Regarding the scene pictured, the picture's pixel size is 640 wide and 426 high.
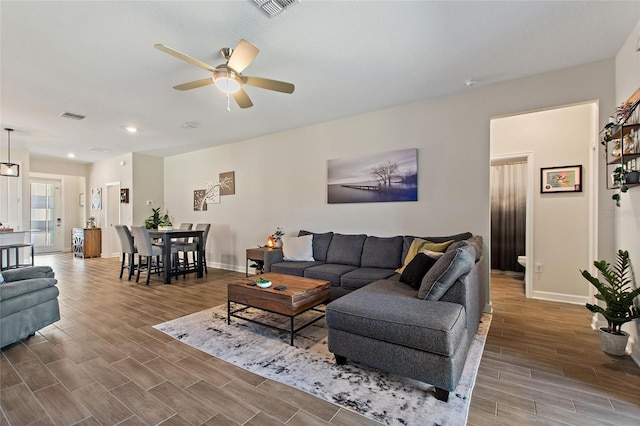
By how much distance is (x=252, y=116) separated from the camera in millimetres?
4539

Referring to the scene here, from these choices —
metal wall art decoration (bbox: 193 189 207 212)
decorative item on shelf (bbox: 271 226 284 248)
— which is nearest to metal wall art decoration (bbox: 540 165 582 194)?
decorative item on shelf (bbox: 271 226 284 248)

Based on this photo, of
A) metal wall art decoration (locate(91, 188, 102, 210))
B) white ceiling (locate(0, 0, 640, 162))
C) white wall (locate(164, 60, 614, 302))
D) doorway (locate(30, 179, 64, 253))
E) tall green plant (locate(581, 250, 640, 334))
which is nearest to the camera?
white ceiling (locate(0, 0, 640, 162))

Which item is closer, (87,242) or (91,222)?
(87,242)

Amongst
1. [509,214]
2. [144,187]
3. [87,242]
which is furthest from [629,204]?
[87,242]

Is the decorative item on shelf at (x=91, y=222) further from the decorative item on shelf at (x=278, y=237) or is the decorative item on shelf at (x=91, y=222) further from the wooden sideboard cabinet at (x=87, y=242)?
the decorative item on shelf at (x=278, y=237)

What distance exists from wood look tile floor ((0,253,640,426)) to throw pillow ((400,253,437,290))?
0.79 meters

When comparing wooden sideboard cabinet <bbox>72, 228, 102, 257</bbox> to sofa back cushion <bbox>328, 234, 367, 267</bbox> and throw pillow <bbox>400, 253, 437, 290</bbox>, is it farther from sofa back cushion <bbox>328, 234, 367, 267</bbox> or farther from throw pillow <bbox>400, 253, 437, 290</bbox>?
throw pillow <bbox>400, 253, 437, 290</bbox>

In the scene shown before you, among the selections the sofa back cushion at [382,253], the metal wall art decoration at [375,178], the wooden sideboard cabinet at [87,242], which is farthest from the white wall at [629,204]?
the wooden sideboard cabinet at [87,242]

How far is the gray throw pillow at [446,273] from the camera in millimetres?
2117

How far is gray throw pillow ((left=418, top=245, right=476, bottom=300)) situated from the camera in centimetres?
212

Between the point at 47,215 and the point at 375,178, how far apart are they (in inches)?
430

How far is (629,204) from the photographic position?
2.51 metres

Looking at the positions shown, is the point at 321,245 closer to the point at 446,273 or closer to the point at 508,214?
the point at 446,273

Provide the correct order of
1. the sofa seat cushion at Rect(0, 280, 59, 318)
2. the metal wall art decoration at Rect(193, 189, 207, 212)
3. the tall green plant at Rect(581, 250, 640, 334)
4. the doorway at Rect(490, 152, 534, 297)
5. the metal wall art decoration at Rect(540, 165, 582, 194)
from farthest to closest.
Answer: the metal wall art decoration at Rect(193, 189, 207, 212), the doorway at Rect(490, 152, 534, 297), the metal wall art decoration at Rect(540, 165, 582, 194), the sofa seat cushion at Rect(0, 280, 59, 318), the tall green plant at Rect(581, 250, 640, 334)
